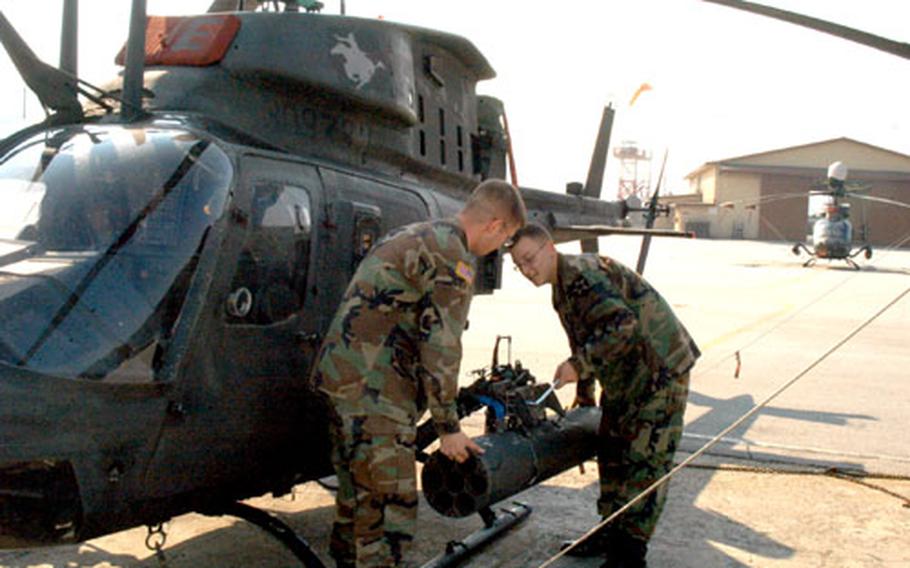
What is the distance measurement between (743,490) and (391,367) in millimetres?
3193

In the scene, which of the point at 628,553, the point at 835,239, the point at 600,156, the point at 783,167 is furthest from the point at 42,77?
the point at 783,167

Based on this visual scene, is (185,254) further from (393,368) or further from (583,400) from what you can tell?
(583,400)

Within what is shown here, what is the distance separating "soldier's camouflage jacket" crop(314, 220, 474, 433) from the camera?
131 inches

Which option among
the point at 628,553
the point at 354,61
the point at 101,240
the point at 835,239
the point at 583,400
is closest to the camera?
the point at 101,240

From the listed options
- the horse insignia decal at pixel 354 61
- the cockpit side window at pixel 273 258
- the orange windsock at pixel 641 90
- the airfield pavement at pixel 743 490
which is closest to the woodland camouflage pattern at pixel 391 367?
the cockpit side window at pixel 273 258

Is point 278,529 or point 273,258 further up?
point 273,258

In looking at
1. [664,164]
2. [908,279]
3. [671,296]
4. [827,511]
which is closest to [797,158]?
[908,279]

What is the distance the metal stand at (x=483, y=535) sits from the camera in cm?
414

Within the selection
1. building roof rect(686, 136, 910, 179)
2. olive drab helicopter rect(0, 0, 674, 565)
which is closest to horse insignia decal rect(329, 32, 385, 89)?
olive drab helicopter rect(0, 0, 674, 565)

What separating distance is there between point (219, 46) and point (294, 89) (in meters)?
0.40

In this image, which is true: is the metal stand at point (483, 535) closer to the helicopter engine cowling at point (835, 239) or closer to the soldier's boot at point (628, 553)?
the soldier's boot at point (628, 553)

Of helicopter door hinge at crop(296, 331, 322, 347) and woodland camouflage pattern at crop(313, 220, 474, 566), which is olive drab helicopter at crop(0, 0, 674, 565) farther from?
woodland camouflage pattern at crop(313, 220, 474, 566)

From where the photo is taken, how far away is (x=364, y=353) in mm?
3355

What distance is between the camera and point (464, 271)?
11.1 ft
